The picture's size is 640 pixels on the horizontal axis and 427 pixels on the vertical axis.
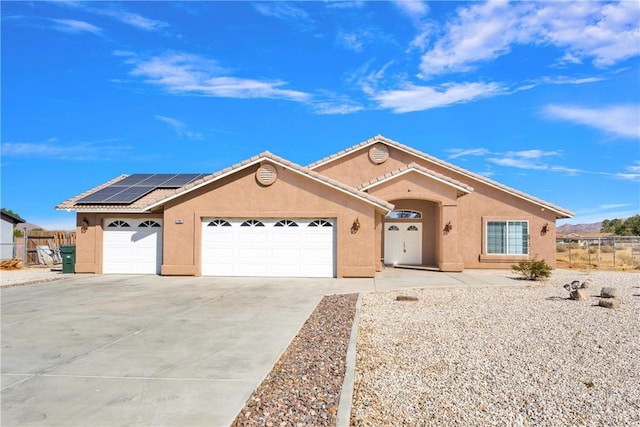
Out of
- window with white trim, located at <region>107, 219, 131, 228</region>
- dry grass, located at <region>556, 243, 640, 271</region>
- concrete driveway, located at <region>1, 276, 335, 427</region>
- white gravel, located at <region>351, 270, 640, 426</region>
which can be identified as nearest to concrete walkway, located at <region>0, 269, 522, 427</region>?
concrete driveway, located at <region>1, 276, 335, 427</region>

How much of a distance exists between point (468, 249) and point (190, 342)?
56.3ft

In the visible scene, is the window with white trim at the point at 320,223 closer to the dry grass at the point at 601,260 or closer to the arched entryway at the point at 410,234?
the arched entryway at the point at 410,234

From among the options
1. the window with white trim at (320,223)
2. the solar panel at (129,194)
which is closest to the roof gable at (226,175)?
the solar panel at (129,194)

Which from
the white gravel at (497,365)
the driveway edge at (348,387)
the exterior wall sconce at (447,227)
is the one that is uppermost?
the exterior wall sconce at (447,227)

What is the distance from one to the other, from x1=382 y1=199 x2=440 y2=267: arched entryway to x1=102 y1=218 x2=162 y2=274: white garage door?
→ 10908 millimetres

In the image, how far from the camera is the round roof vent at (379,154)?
23.5 m

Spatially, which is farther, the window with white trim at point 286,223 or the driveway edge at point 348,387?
the window with white trim at point 286,223

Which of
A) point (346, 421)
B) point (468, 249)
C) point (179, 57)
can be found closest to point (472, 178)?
point (468, 249)

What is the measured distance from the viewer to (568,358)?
6816mm

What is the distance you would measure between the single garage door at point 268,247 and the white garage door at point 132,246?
235cm

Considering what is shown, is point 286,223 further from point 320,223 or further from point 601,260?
point 601,260

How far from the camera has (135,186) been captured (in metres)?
21.1

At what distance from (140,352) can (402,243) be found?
17837mm

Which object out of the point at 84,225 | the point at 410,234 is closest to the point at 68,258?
the point at 84,225
